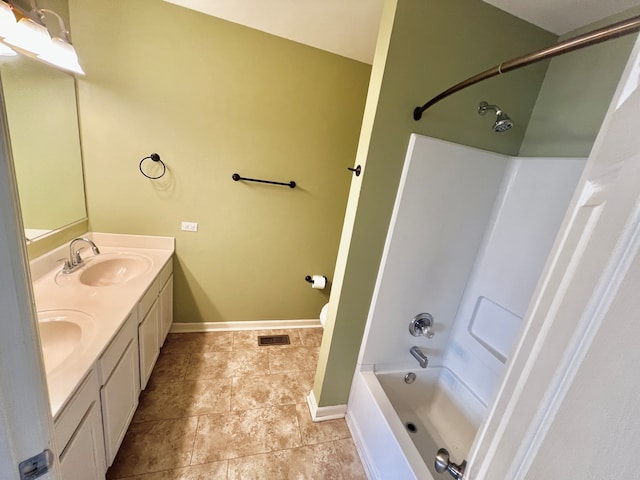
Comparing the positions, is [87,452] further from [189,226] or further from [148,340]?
[189,226]

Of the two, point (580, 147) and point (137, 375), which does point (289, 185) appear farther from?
point (580, 147)

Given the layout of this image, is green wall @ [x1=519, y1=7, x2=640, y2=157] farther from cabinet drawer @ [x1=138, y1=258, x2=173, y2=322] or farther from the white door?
cabinet drawer @ [x1=138, y1=258, x2=173, y2=322]

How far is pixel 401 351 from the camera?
5.39ft

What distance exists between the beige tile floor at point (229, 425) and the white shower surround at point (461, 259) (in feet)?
1.10

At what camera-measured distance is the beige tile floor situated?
1355 millimetres

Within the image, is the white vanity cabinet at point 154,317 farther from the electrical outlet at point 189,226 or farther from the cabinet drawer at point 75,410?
the cabinet drawer at point 75,410

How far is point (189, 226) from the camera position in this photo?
6.82 ft

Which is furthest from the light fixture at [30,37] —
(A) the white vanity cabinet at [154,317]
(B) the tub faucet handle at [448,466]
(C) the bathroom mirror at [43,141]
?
(B) the tub faucet handle at [448,466]

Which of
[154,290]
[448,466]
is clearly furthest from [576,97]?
[154,290]

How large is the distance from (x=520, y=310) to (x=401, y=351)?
29.8 inches

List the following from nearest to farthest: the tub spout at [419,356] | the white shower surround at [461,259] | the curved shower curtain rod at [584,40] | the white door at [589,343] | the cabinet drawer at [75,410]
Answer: the white door at [589,343] < the curved shower curtain rod at [584,40] < the cabinet drawer at [75,410] < the white shower surround at [461,259] < the tub spout at [419,356]

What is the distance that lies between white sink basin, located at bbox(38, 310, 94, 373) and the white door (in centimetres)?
153

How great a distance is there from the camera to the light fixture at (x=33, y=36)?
100 cm

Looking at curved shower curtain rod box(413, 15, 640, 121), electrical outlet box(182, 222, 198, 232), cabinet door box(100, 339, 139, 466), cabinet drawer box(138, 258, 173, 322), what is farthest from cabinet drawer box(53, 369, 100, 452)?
curved shower curtain rod box(413, 15, 640, 121)
